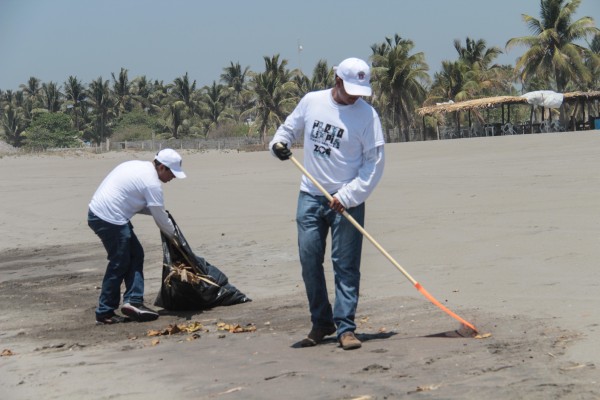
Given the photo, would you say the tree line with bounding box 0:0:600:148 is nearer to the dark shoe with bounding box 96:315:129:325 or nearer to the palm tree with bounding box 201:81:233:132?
the palm tree with bounding box 201:81:233:132

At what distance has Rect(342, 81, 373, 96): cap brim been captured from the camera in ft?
18.1

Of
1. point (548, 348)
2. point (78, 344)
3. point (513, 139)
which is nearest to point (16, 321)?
point (78, 344)

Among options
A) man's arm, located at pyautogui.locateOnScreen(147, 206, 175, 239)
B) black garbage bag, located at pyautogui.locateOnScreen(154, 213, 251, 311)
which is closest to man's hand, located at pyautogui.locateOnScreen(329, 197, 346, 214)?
man's arm, located at pyautogui.locateOnScreen(147, 206, 175, 239)

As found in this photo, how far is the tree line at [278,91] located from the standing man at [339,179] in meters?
35.0

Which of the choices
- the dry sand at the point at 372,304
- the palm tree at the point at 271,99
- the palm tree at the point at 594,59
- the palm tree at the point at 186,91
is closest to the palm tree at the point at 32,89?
the palm tree at the point at 186,91

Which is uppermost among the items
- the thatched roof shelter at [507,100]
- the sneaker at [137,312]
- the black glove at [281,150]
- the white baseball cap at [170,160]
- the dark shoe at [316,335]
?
the thatched roof shelter at [507,100]

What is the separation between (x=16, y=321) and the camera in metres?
7.54

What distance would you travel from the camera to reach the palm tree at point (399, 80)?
5231cm

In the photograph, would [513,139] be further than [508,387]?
Yes

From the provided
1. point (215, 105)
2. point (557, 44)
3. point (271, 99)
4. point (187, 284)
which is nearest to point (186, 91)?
point (215, 105)

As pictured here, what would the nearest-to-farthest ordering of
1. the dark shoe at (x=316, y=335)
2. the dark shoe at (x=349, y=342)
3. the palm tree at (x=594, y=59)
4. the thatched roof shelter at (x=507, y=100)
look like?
the dark shoe at (x=349, y=342), the dark shoe at (x=316, y=335), the thatched roof shelter at (x=507, y=100), the palm tree at (x=594, y=59)

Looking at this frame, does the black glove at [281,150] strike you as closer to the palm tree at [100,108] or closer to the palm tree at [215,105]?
the palm tree at [215,105]

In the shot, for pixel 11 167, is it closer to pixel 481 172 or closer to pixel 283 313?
pixel 481 172

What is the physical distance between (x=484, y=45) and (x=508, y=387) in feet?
181
